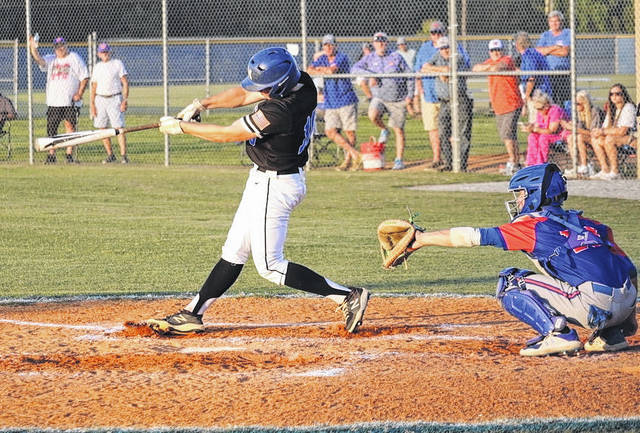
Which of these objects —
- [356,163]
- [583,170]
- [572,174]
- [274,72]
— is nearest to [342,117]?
[356,163]

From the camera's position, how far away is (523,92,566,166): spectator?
1527 cm

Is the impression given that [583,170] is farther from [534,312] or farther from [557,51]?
[534,312]

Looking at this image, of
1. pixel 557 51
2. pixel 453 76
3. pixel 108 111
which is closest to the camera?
pixel 557 51

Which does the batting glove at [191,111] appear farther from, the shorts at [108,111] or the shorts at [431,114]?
the shorts at [108,111]

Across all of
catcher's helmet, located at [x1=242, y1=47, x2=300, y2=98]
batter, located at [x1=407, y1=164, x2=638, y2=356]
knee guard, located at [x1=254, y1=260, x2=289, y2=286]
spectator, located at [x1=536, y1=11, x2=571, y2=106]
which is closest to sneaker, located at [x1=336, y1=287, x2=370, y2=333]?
knee guard, located at [x1=254, y1=260, x2=289, y2=286]

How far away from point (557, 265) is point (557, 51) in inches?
415

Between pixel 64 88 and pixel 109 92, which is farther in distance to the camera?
pixel 64 88

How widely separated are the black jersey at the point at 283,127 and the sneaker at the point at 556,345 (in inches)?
69.2

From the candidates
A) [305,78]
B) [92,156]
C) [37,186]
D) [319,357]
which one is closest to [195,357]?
[319,357]

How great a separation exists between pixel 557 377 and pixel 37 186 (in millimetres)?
11153

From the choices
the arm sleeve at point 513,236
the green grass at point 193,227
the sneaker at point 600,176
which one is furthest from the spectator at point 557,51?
the arm sleeve at point 513,236

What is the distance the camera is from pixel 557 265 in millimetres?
5965

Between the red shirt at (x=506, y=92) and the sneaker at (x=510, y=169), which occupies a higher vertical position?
the red shirt at (x=506, y=92)

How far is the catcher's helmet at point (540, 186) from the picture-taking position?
19.5ft
